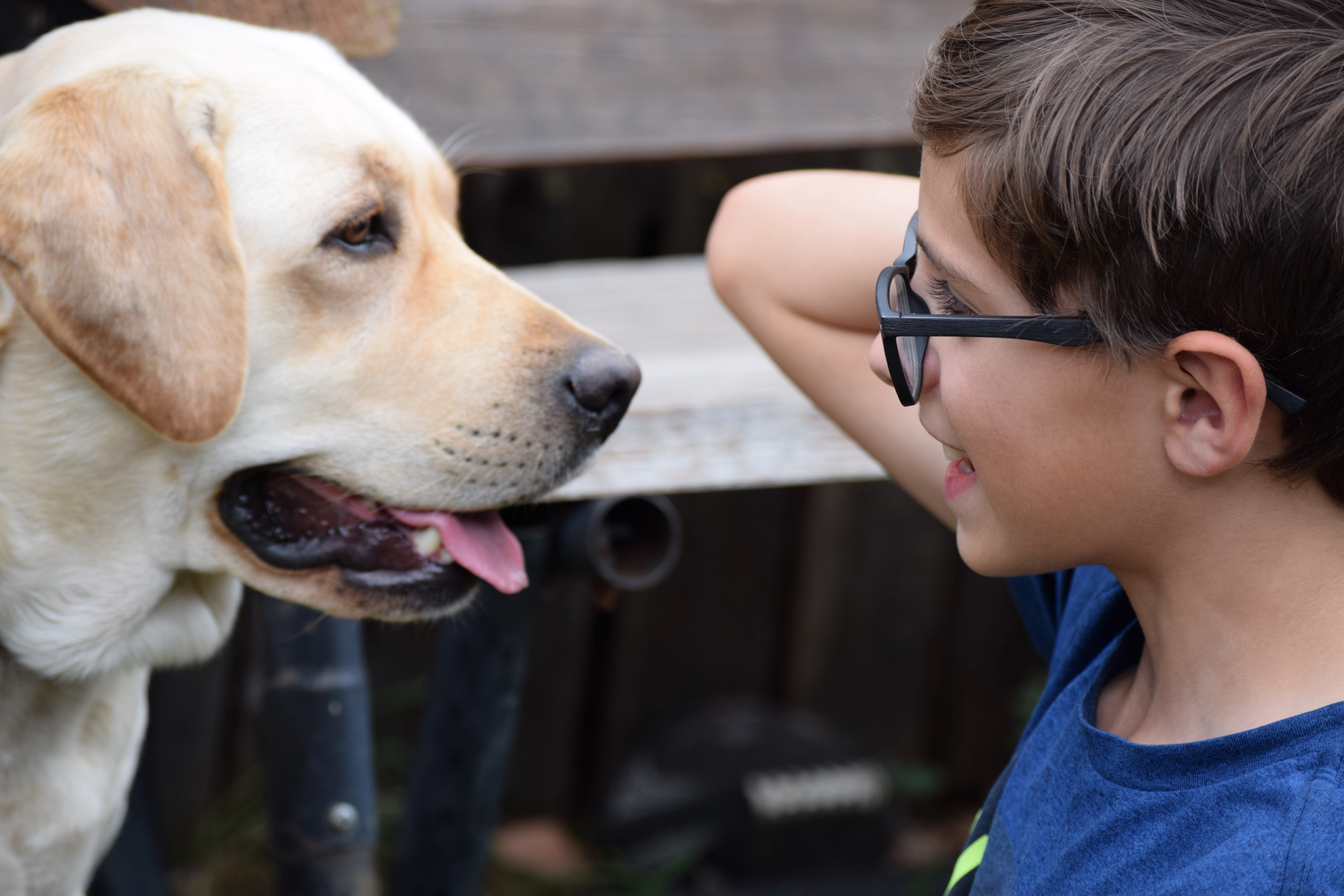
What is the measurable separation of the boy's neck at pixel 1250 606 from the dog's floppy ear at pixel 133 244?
3.80 ft

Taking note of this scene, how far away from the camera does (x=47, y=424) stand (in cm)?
157

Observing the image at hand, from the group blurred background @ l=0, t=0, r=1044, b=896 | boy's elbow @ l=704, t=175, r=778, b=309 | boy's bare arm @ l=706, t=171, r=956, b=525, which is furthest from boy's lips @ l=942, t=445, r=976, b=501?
blurred background @ l=0, t=0, r=1044, b=896

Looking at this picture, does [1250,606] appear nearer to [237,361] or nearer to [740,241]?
[740,241]

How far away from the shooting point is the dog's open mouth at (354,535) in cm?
171

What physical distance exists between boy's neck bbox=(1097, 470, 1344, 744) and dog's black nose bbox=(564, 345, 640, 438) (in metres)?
0.84

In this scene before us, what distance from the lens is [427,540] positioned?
71.4 inches

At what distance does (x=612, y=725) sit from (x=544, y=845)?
40 cm

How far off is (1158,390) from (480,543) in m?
1.07

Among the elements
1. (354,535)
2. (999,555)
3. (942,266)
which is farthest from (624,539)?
(942,266)

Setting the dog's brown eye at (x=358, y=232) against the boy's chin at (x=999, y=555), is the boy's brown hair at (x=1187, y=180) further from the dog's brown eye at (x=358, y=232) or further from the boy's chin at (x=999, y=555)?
the dog's brown eye at (x=358, y=232)

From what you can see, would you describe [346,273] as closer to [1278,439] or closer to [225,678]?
[1278,439]

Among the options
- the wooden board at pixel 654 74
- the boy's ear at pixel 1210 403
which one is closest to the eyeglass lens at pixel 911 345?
the boy's ear at pixel 1210 403

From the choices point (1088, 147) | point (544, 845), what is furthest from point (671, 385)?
point (544, 845)

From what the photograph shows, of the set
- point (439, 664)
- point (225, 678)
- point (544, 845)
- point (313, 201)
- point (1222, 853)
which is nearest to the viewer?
point (1222, 853)
